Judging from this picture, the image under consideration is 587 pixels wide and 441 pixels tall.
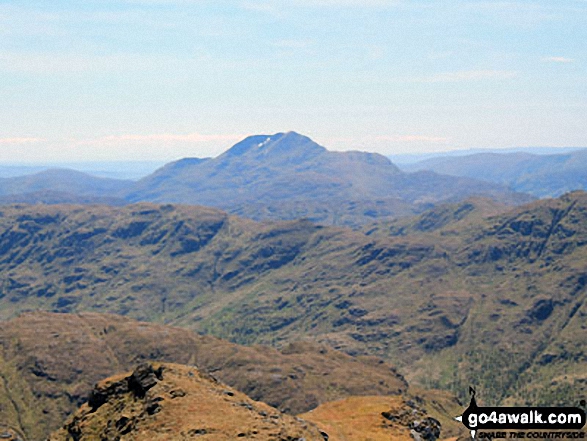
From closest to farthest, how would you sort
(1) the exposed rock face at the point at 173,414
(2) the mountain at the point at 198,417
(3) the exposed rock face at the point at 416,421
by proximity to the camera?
1. (1) the exposed rock face at the point at 173,414
2. (2) the mountain at the point at 198,417
3. (3) the exposed rock face at the point at 416,421

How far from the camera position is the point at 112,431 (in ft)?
324

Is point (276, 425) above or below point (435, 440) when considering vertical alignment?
above

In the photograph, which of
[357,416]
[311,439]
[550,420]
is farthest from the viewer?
[357,416]

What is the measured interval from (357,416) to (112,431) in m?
54.4

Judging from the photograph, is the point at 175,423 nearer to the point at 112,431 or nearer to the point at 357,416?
the point at 112,431

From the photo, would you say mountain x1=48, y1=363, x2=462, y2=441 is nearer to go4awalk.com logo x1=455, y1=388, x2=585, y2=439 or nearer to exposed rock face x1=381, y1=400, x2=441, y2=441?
exposed rock face x1=381, y1=400, x2=441, y2=441

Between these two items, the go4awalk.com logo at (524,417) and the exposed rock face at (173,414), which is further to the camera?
the exposed rock face at (173,414)

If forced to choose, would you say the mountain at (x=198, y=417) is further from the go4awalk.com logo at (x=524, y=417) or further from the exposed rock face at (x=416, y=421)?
the go4awalk.com logo at (x=524, y=417)

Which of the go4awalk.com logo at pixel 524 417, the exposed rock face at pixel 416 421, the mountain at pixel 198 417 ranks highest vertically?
the go4awalk.com logo at pixel 524 417

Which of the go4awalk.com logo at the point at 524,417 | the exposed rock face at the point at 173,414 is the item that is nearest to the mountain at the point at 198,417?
the exposed rock face at the point at 173,414

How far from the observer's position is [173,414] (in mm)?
93438

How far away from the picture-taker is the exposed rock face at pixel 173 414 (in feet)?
283

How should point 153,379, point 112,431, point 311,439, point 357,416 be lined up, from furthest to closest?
point 357,416, point 153,379, point 112,431, point 311,439

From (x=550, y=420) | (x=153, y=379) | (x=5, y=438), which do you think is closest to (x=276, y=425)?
(x=153, y=379)
